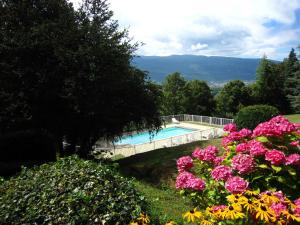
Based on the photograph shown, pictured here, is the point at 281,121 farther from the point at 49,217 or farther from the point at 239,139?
the point at 49,217

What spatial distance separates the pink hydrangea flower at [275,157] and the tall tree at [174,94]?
42.0 metres

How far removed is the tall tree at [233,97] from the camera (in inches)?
1784

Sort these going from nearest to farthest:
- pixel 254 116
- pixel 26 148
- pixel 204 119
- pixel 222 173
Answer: pixel 222 173 < pixel 26 148 < pixel 254 116 < pixel 204 119

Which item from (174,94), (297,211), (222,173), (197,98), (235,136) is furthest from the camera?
(174,94)

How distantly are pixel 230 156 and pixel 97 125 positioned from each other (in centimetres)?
1074

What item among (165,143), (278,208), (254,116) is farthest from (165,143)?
(278,208)

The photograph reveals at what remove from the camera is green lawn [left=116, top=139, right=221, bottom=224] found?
27.0 feet

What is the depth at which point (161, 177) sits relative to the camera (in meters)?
11.4

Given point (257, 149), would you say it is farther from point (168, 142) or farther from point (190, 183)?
point (168, 142)

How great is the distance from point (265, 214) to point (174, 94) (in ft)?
147

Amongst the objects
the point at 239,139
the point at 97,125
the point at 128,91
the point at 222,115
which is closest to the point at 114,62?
the point at 128,91

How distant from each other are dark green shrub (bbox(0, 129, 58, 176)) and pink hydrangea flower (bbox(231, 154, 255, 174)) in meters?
8.42

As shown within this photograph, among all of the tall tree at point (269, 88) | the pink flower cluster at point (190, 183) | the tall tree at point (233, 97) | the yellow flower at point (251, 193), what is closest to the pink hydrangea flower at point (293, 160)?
the yellow flower at point (251, 193)

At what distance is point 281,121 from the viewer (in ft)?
16.0
